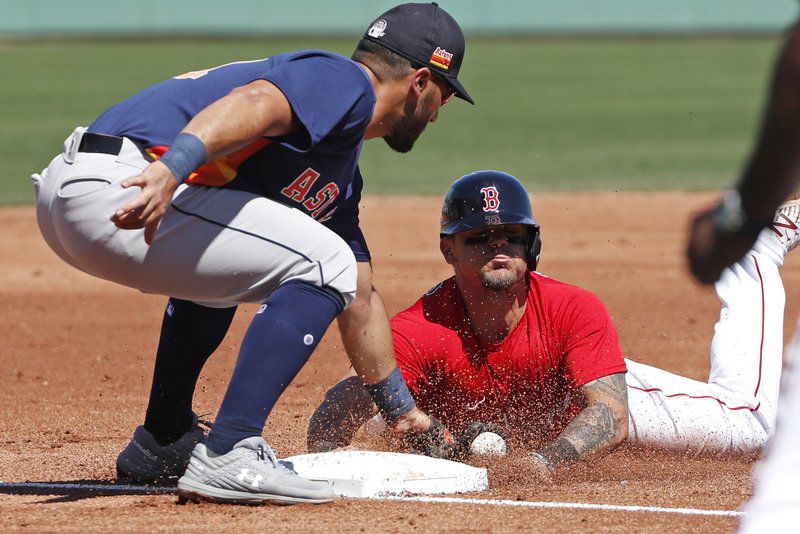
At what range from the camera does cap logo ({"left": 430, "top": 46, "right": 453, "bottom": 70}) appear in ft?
11.4

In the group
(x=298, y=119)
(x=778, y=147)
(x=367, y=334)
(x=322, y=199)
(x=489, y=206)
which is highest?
(x=778, y=147)

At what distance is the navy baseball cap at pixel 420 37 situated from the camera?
3449 millimetres

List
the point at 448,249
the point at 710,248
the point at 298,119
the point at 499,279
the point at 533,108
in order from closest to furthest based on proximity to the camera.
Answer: the point at 710,248
the point at 298,119
the point at 499,279
the point at 448,249
the point at 533,108

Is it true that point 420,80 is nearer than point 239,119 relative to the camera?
No

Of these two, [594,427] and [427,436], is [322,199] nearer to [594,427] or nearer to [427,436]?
[427,436]

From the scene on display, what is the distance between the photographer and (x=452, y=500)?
3480 mm

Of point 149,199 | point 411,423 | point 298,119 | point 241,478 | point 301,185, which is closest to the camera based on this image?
point 149,199

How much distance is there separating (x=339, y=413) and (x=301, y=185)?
108 centimetres

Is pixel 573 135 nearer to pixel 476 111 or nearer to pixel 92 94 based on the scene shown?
pixel 476 111

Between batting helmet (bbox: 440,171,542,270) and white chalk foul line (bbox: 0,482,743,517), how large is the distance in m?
1.03

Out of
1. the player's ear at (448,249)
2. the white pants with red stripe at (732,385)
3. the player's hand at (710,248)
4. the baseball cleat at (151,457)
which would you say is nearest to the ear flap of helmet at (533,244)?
the player's ear at (448,249)

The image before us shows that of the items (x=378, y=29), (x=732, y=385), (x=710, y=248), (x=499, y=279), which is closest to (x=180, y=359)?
(x=499, y=279)

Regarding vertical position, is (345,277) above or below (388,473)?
above

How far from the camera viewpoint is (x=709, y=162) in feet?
45.1
